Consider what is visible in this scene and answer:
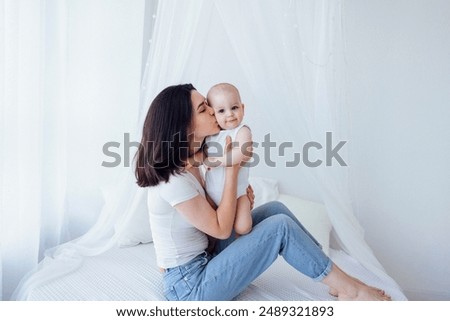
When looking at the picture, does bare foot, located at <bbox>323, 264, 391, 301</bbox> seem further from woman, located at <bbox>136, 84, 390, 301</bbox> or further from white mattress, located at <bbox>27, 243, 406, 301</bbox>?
white mattress, located at <bbox>27, 243, 406, 301</bbox>

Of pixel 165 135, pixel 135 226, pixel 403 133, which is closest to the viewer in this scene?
pixel 165 135

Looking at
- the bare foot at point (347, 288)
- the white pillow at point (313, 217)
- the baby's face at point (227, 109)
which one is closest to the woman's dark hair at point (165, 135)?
the baby's face at point (227, 109)

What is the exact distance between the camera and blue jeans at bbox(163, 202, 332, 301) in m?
1.43

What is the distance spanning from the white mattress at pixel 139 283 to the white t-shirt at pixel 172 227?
20 centimetres

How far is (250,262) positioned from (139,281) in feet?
1.75

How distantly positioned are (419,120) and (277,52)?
3.93 ft

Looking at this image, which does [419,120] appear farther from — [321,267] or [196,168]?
[196,168]

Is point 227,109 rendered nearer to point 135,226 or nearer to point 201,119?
point 201,119

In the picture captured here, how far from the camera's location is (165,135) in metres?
1.42

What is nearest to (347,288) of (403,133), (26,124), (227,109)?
(227,109)

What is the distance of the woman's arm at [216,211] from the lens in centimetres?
139

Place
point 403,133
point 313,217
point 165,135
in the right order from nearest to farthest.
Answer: point 165,135 < point 313,217 < point 403,133
